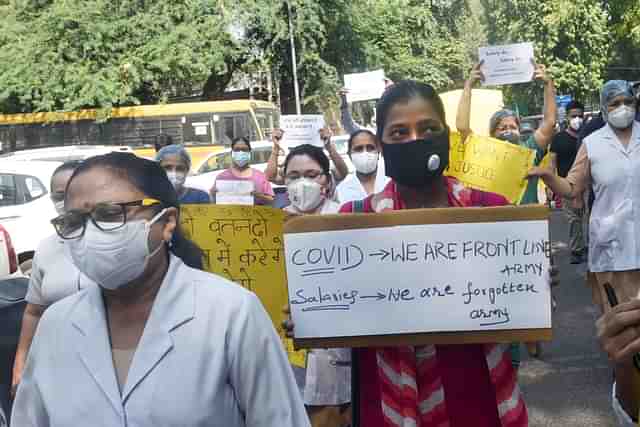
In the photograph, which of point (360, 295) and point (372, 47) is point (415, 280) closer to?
point (360, 295)

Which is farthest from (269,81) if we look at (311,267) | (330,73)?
(311,267)

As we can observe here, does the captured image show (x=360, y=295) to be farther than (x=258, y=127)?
No

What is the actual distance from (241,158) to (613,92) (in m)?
3.59

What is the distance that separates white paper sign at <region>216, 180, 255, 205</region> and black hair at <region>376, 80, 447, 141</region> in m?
3.85

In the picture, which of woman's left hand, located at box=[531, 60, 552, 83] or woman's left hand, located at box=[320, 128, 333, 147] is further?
woman's left hand, located at box=[320, 128, 333, 147]

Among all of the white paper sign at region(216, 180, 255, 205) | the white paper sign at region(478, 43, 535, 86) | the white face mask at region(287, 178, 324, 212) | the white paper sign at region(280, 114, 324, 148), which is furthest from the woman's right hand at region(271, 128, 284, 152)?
the white face mask at region(287, 178, 324, 212)

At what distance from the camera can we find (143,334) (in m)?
2.14

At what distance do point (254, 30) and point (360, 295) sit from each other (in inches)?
1174

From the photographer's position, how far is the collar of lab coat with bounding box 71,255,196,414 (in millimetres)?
2072

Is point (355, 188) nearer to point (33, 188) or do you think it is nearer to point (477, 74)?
point (477, 74)

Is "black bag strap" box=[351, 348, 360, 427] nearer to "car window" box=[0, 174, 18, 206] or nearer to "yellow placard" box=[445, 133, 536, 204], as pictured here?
"yellow placard" box=[445, 133, 536, 204]

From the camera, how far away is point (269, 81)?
35.0m

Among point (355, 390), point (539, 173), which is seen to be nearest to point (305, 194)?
point (539, 173)

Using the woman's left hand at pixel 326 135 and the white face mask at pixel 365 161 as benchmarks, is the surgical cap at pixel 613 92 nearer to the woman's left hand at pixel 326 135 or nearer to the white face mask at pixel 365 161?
the white face mask at pixel 365 161
